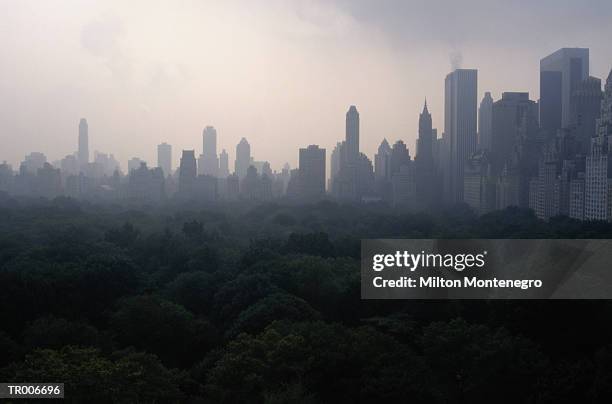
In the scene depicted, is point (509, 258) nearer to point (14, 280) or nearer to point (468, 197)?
point (14, 280)

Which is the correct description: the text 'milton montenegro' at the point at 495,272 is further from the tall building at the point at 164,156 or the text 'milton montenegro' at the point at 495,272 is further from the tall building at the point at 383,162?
the tall building at the point at 164,156

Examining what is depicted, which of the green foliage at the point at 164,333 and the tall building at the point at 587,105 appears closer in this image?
the green foliage at the point at 164,333

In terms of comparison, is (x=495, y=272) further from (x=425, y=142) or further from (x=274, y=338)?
(x=425, y=142)

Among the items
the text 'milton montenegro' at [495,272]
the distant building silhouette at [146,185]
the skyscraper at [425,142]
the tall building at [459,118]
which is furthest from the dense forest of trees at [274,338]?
the tall building at [459,118]

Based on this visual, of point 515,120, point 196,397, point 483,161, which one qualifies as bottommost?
point 196,397

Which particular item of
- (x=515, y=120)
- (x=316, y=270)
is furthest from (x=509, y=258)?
(x=515, y=120)
